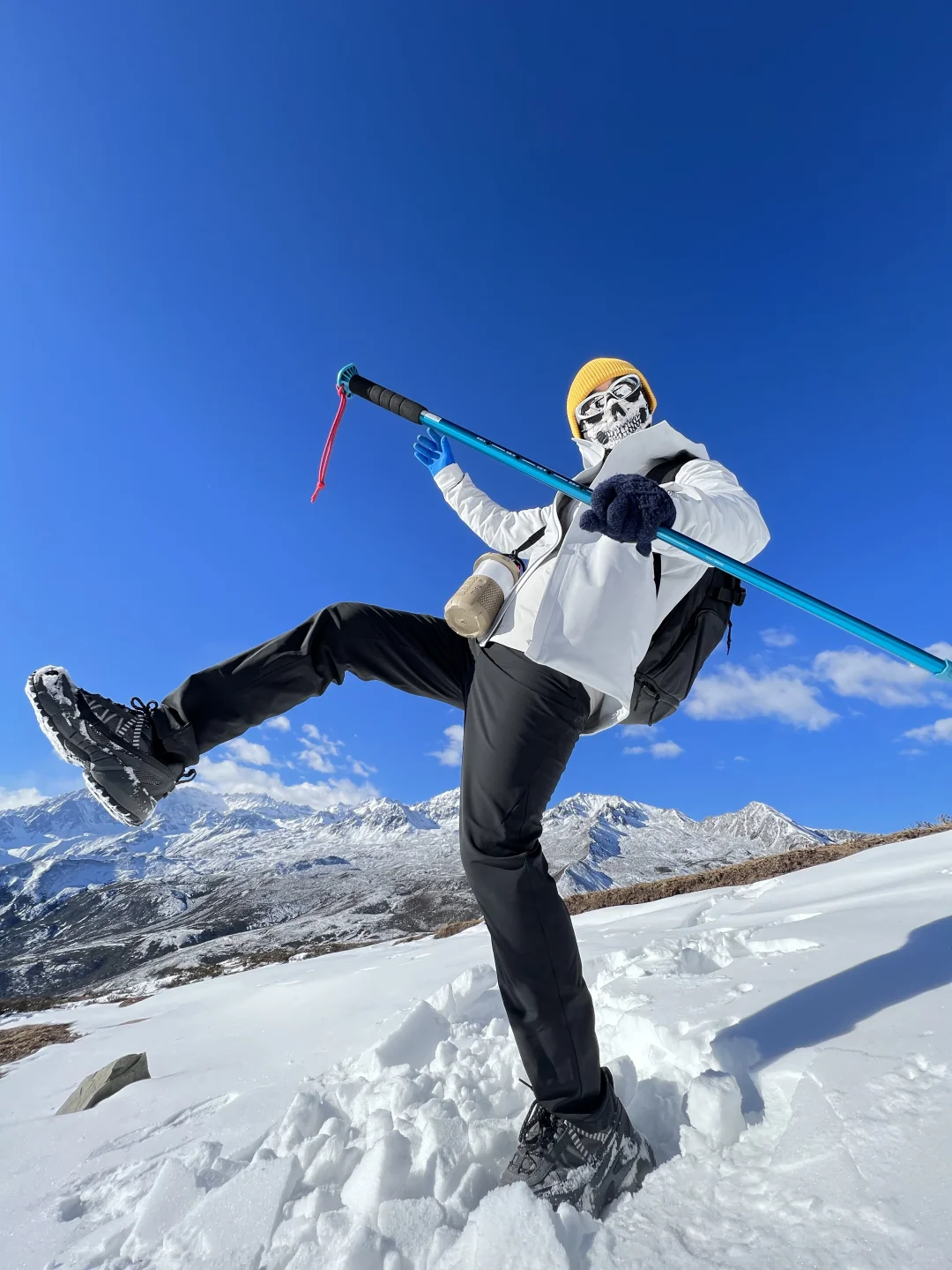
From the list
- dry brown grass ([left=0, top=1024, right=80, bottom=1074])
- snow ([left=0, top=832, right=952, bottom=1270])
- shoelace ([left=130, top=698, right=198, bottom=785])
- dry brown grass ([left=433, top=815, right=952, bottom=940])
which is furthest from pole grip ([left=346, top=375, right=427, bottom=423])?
dry brown grass ([left=433, top=815, right=952, bottom=940])

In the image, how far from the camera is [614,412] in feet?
12.2

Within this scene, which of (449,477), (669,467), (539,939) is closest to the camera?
(539,939)

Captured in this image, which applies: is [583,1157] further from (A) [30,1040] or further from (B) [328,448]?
(A) [30,1040]

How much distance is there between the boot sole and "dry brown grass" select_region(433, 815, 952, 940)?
903 cm

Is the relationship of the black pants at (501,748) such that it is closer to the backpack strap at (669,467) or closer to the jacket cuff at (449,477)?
the backpack strap at (669,467)

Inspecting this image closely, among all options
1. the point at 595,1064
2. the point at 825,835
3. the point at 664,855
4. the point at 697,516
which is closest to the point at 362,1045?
the point at 595,1064

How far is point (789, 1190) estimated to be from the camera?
1549 mm

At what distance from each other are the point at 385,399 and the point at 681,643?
8.62 feet

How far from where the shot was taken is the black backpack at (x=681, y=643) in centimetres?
250

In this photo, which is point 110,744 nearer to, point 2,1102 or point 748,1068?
point 748,1068

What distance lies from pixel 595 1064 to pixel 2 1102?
440cm

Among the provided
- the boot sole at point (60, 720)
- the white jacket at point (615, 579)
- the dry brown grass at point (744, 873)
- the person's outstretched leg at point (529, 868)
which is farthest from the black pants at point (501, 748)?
the dry brown grass at point (744, 873)

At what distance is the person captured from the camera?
6.63 ft

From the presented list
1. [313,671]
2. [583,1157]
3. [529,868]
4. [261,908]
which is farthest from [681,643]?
[261,908]
